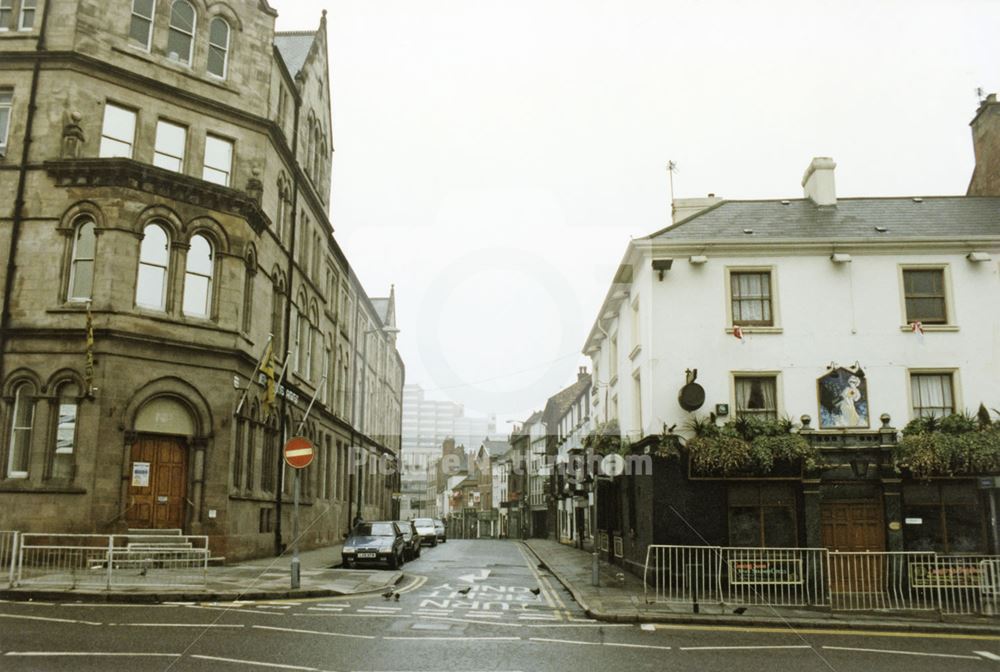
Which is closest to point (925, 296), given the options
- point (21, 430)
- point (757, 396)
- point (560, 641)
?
point (757, 396)

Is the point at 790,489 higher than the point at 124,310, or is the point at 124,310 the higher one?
the point at 124,310

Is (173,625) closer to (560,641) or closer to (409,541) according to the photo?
(560,641)

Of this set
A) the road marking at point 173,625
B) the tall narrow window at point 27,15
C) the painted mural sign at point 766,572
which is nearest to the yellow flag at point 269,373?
the tall narrow window at point 27,15

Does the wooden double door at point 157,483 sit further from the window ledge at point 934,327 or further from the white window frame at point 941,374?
the window ledge at point 934,327

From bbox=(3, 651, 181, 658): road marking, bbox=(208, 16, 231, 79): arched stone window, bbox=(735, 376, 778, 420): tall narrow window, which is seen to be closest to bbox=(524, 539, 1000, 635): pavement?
bbox=(735, 376, 778, 420): tall narrow window

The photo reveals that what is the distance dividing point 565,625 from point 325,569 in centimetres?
1181

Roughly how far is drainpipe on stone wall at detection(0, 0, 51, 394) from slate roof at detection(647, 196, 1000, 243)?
17720 mm

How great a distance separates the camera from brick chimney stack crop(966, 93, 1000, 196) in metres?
26.6

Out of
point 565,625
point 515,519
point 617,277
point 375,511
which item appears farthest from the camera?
point 515,519

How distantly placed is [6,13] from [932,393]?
28.6m

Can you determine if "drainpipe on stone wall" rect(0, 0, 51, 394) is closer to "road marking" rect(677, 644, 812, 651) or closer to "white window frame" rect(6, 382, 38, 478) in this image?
"white window frame" rect(6, 382, 38, 478)

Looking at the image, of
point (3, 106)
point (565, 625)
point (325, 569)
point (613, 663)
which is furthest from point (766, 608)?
point (3, 106)

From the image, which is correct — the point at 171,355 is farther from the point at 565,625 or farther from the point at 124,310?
the point at 565,625

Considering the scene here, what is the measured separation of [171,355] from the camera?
23234mm
